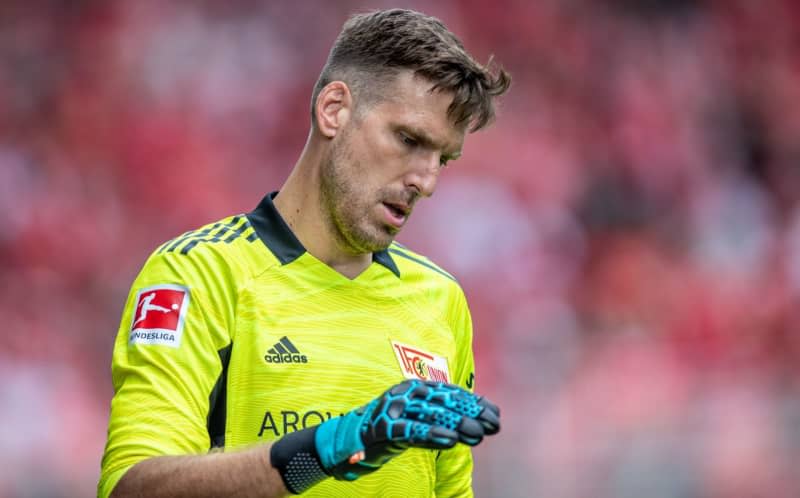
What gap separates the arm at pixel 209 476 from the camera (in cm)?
233

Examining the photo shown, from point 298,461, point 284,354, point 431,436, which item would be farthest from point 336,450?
point 284,354

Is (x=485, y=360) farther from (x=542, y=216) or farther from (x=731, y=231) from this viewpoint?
(x=731, y=231)

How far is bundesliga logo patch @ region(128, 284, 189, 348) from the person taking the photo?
2.60 meters

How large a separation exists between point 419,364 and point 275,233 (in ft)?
1.80

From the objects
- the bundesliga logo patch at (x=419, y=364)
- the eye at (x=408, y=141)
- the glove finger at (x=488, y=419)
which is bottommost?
the glove finger at (x=488, y=419)

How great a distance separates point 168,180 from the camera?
684 cm

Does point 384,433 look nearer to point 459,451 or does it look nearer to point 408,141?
point 408,141

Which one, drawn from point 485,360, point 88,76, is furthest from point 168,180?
point 485,360

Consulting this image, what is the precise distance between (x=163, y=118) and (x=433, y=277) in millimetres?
4015

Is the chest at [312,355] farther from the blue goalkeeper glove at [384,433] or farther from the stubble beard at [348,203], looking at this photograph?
the blue goalkeeper glove at [384,433]

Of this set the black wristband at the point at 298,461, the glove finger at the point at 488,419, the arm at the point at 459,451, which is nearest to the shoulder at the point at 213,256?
the black wristband at the point at 298,461

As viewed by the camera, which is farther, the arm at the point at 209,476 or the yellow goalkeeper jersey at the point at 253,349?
the yellow goalkeeper jersey at the point at 253,349

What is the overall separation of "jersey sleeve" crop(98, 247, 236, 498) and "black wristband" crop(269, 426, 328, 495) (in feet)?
0.93

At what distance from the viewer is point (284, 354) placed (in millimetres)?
2723
